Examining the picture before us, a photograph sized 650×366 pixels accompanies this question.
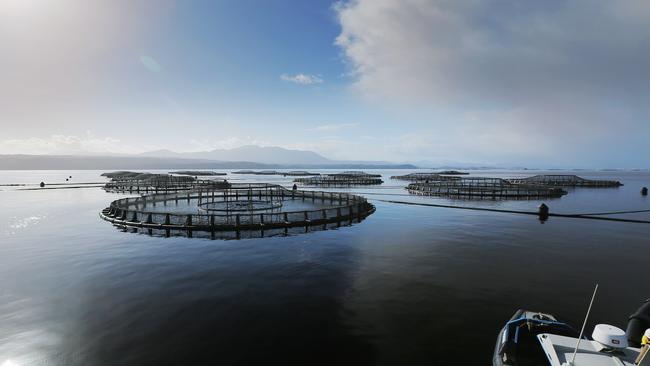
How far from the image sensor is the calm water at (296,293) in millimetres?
11297

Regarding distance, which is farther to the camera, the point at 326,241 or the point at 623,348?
the point at 326,241

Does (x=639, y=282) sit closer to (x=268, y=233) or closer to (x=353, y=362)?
(x=353, y=362)

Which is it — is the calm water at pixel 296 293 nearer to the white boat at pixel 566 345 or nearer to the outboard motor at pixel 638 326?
the white boat at pixel 566 345

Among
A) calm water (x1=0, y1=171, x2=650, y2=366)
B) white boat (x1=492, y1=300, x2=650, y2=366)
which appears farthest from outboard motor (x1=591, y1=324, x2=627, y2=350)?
calm water (x1=0, y1=171, x2=650, y2=366)

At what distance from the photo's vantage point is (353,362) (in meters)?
10.5

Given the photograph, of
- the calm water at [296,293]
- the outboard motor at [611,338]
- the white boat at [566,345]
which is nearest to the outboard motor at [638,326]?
the white boat at [566,345]

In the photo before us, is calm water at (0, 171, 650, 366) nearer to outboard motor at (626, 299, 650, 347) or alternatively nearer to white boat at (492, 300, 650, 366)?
white boat at (492, 300, 650, 366)

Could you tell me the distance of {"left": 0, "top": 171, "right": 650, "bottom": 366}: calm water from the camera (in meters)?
11.3

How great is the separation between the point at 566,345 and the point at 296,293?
11.4 m

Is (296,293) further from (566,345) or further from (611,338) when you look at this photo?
(611,338)

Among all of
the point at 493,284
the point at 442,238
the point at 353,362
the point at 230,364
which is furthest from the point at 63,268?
the point at 442,238

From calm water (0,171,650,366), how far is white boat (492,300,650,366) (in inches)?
41.5

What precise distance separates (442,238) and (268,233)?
17.4 metres

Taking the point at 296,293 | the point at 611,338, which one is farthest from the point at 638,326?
the point at 296,293
